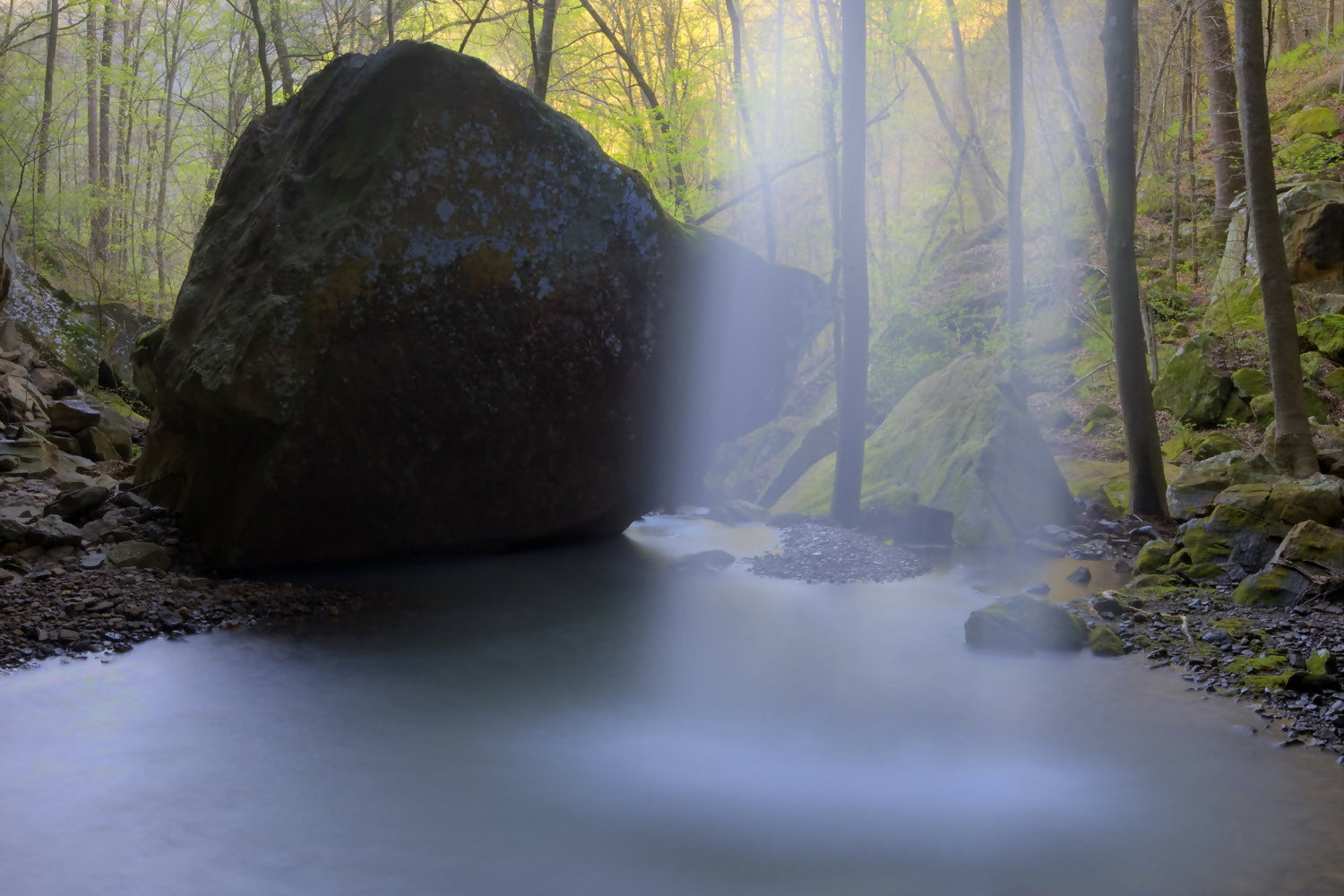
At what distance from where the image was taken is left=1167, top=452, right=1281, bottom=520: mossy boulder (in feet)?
29.0

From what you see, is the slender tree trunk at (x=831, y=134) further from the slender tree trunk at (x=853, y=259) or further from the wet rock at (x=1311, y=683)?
the wet rock at (x=1311, y=683)

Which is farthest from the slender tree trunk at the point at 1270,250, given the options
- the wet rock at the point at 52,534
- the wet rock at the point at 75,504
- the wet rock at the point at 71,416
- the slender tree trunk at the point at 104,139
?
the slender tree trunk at the point at 104,139

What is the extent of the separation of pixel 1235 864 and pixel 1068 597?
3953mm

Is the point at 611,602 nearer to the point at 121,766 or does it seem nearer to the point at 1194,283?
the point at 121,766

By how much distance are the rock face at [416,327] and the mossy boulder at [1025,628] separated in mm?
3506

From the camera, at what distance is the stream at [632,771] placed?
10.7ft

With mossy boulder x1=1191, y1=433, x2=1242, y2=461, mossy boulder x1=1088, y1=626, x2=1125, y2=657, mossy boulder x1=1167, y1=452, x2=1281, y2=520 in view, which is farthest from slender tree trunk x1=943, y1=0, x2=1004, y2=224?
mossy boulder x1=1088, y1=626, x2=1125, y2=657

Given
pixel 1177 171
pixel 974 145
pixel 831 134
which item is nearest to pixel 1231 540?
pixel 831 134

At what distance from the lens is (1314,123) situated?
1605 centimetres

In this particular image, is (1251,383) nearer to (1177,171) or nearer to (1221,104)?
(1177,171)

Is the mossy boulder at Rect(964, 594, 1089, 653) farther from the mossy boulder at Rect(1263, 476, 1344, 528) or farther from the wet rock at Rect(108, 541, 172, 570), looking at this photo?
the wet rock at Rect(108, 541, 172, 570)

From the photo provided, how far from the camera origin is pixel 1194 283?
1609 cm

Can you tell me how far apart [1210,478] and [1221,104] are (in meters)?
9.15

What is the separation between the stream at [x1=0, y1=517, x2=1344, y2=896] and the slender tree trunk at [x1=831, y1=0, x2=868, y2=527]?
3.86 metres
